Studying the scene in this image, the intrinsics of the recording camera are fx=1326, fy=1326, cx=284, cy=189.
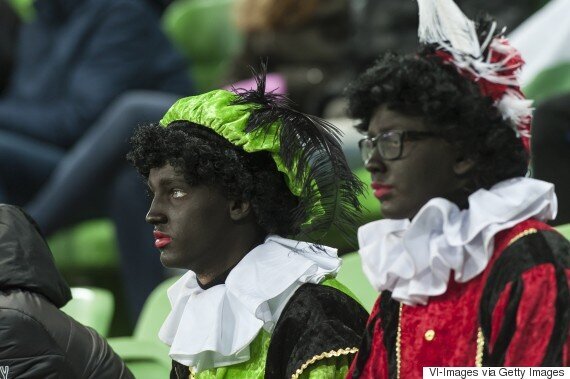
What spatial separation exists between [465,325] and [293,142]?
0.47m

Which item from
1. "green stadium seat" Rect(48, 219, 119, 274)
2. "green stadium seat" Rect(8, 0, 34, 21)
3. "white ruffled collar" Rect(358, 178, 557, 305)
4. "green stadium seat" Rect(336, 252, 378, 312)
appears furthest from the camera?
"green stadium seat" Rect(8, 0, 34, 21)

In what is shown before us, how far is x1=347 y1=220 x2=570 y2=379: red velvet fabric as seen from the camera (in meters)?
1.82

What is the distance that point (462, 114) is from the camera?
6.42ft

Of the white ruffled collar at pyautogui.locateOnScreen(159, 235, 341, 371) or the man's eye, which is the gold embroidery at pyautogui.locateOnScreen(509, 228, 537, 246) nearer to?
the white ruffled collar at pyautogui.locateOnScreen(159, 235, 341, 371)

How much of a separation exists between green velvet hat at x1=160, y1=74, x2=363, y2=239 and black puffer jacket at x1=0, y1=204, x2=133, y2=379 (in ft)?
1.07

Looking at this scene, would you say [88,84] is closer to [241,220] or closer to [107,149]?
[107,149]

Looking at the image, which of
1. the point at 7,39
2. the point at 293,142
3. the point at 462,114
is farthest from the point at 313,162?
the point at 7,39

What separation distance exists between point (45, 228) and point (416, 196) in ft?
7.33

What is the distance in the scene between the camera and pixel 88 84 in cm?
416

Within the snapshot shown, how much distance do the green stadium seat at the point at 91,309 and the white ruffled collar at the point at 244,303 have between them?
0.70 meters

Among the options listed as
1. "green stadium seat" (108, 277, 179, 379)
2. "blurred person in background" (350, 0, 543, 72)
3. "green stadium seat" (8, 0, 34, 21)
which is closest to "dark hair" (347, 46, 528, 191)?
"green stadium seat" (108, 277, 179, 379)

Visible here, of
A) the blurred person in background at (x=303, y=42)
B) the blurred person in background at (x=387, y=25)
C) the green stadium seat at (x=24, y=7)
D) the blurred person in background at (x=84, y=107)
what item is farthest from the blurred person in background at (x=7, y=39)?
the blurred person in background at (x=387, y=25)

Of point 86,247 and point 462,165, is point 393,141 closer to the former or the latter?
point 462,165

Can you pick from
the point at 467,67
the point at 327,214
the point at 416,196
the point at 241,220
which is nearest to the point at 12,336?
the point at 241,220
